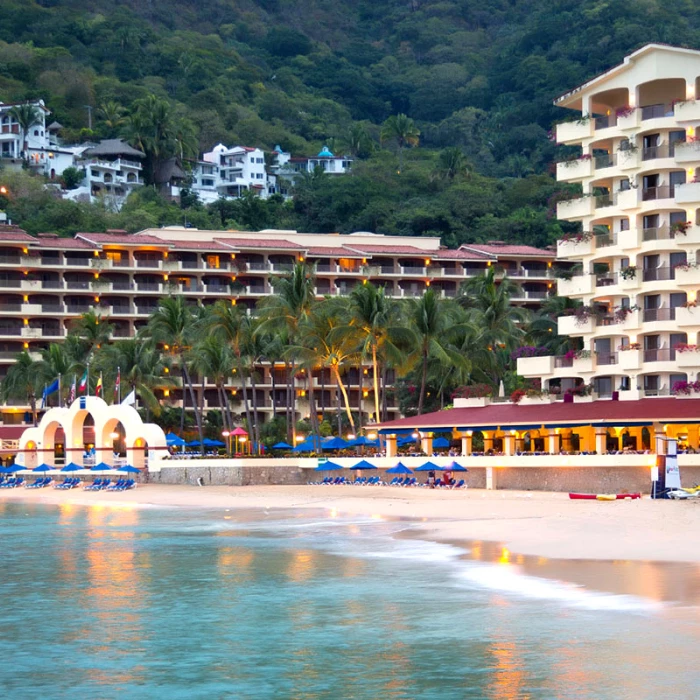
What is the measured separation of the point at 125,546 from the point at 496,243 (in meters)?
93.7

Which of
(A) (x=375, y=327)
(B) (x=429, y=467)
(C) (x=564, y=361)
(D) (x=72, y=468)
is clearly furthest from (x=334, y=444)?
(D) (x=72, y=468)

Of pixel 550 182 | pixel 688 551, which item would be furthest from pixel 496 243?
pixel 688 551

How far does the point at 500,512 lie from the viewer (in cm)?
5791

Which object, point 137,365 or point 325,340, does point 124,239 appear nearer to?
point 137,365

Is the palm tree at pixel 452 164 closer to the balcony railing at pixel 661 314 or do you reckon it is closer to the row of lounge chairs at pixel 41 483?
the row of lounge chairs at pixel 41 483

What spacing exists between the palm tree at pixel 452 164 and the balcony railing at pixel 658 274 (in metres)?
106

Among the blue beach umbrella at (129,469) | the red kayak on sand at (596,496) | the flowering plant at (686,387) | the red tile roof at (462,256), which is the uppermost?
the red tile roof at (462,256)

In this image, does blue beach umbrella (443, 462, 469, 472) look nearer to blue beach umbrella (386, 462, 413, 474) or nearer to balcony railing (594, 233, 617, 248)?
blue beach umbrella (386, 462, 413, 474)

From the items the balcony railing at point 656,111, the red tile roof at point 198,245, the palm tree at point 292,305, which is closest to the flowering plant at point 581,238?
the balcony railing at point 656,111

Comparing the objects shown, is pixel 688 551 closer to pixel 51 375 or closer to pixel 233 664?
pixel 233 664

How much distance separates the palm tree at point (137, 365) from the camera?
349 ft

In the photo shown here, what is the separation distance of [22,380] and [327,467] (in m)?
43.3

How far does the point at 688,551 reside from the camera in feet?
132

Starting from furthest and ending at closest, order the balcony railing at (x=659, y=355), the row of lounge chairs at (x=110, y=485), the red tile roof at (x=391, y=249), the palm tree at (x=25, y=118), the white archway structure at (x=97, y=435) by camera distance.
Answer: the palm tree at (x=25, y=118) < the red tile roof at (x=391, y=249) < the white archway structure at (x=97, y=435) < the row of lounge chairs at (x=110, y=485) < the balcony railing at (x=659, y=355)
